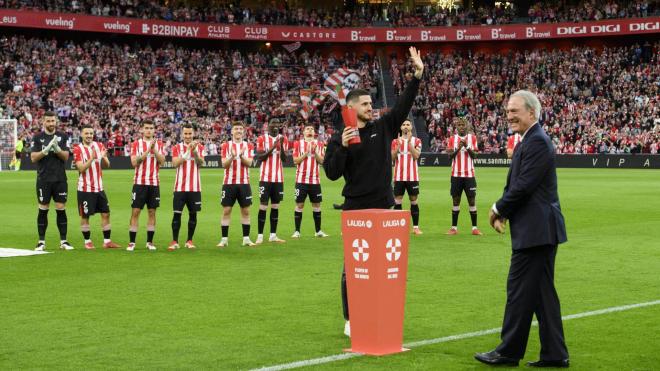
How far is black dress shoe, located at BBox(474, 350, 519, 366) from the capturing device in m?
7.90

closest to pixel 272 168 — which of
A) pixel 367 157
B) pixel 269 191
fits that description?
pixel 269 191

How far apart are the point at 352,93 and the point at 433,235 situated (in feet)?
35.4

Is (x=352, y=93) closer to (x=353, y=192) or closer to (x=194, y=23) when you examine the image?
(x=353, y=192)

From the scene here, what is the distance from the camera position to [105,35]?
211 feet

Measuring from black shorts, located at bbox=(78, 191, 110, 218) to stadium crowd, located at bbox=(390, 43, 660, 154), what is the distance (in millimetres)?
41915

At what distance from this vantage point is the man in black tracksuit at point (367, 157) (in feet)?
29.3

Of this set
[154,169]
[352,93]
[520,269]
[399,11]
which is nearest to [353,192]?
[352,93]

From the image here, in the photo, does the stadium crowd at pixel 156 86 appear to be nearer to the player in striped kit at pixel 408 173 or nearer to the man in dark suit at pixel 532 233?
the player in striped kit at pixel 408 173

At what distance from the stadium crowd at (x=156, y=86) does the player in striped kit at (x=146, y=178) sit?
34.8 meters

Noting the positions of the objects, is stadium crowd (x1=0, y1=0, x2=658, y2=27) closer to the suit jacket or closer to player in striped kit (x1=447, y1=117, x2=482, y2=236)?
player in striped kit (x1=447, y1=117, x2=482, y2=236)

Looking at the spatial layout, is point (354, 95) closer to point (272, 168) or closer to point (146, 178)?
point (146, 178)

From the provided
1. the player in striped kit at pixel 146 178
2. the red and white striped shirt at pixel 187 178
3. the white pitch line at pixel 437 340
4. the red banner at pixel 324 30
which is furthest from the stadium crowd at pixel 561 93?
the white pitch line at pixel 437 340

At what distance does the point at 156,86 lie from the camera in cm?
6122

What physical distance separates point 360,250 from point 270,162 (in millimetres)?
10760
